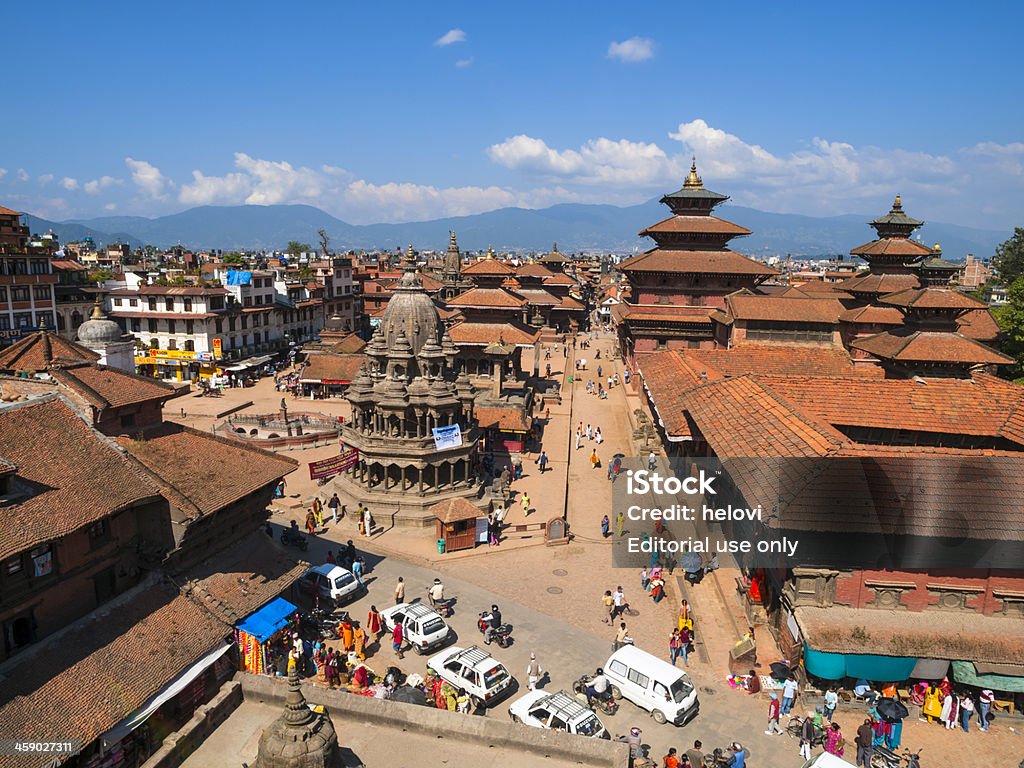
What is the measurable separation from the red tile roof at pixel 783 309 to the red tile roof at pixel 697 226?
9235 mm

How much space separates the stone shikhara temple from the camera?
31.4 metres

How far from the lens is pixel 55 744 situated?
41.4ft

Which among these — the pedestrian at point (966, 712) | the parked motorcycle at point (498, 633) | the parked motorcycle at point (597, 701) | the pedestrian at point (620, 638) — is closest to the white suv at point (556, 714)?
the parked motorcycle at point (597, 701)

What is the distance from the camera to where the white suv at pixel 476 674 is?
57.7 feet

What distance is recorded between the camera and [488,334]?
49.2 meters

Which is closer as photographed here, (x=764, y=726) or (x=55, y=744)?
(x=55, y=744)

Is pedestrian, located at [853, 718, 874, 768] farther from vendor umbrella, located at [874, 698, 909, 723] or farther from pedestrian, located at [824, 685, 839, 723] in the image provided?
pedestrian, located at [824, 685, 839, 723]

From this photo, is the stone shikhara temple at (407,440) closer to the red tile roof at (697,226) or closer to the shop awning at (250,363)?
the red tile roof at (697,226)

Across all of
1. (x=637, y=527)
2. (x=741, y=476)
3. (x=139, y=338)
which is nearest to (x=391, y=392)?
(x=637, y=527)

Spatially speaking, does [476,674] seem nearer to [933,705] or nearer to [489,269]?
[933,705]

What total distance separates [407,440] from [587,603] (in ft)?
40.9

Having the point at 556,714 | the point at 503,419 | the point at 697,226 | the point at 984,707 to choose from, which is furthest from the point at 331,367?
the point at 984,707

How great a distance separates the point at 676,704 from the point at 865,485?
24.9 feet

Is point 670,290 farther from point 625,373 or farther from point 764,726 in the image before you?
point 764,726
